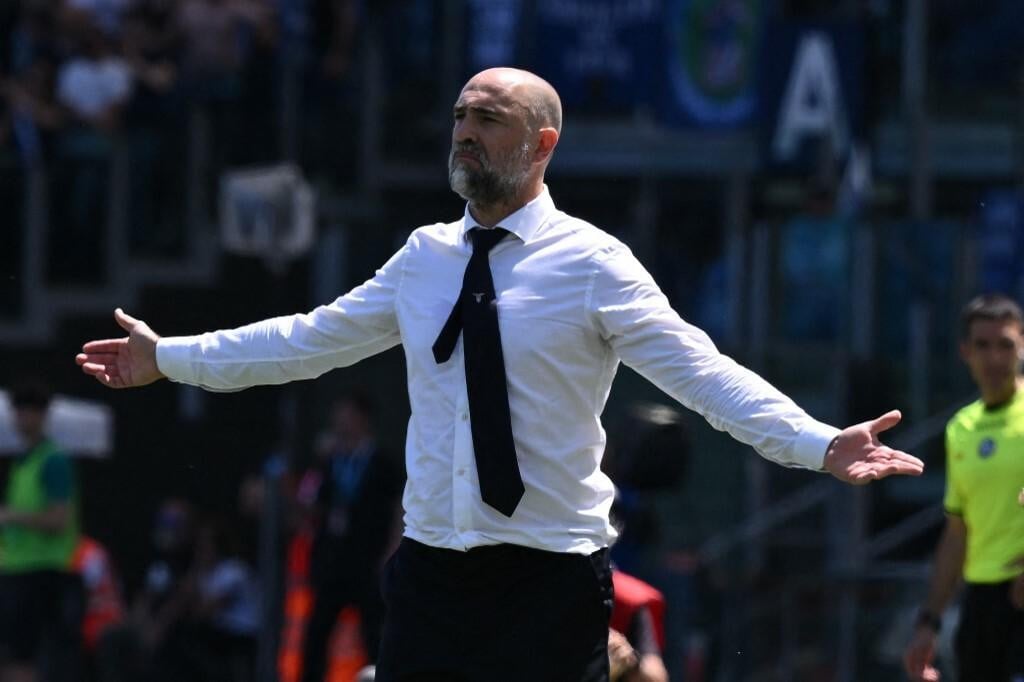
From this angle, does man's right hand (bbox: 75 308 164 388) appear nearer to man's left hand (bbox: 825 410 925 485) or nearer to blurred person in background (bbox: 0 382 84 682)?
man's left hand (bbox: 825 410 925 485)

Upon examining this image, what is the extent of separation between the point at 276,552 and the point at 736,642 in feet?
9.45

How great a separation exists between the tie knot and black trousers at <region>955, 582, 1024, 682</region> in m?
3.57

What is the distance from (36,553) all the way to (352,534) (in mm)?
1808

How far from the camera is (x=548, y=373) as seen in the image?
16.9ft

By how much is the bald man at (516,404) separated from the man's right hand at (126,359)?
66 centimetres

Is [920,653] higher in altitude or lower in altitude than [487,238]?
lower

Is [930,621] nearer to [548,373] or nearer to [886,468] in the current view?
[548,373]

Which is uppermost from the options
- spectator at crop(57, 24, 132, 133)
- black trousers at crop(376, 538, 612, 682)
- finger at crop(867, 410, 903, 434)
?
finger at crop(867, 410, 903, 434)

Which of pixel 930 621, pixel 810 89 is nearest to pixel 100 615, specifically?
pixel 810 89

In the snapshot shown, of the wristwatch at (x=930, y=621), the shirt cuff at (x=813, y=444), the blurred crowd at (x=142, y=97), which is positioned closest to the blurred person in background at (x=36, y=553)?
the blurred crowd at (x=142, y=97)

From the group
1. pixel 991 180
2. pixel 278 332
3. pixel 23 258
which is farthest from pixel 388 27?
pixel 278 332

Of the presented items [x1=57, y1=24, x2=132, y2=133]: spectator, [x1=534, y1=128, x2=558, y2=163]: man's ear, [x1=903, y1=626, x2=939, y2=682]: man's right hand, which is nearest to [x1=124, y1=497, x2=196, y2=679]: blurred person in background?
[x1=57, y1=24, x2=132, y2=133]: spectator

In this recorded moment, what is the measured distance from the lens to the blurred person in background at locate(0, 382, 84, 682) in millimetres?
12352

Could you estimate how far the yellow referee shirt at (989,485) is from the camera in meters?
8.09
